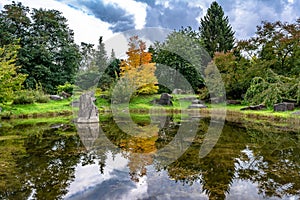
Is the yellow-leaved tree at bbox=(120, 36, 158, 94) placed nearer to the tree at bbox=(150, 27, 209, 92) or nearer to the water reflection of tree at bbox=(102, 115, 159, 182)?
the tree at bbox=(150, 27, 209, 92)

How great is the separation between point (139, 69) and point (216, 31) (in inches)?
738

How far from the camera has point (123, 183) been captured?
15.6ft

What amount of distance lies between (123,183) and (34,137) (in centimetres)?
593

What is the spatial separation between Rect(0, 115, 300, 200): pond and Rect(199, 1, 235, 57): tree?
96.1 feet

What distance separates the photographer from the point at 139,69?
2323 centimetres

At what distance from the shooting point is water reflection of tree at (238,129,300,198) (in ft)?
14.2

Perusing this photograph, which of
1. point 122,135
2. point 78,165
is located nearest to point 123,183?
point 78,165

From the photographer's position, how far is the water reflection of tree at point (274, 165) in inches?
171

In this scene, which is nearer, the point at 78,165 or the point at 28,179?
the point at 28,179

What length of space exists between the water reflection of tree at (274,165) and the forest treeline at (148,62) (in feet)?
25.1

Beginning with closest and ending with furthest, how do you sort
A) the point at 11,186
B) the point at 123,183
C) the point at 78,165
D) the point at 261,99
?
the point at 11,186
the point at 123,183
the point at 78,165
the point at 261,99

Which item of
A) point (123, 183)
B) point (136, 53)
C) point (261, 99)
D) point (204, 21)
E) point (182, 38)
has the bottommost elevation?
point (123, 183)

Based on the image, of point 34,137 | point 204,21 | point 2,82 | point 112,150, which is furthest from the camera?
point 204,21

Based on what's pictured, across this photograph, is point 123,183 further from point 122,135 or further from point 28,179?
point 122,135
